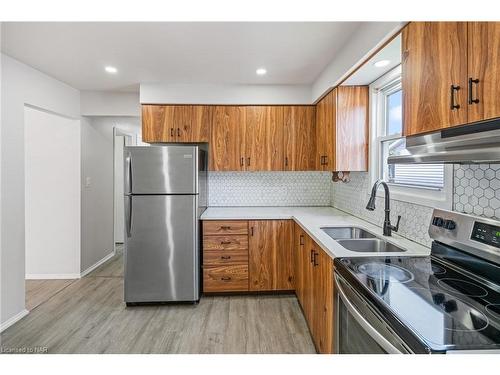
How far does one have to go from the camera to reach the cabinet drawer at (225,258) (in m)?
2.97

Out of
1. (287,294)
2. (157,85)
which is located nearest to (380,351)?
(287,294)

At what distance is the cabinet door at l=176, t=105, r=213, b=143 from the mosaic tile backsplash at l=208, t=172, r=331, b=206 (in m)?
0.58

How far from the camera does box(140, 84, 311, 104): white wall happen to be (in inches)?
125

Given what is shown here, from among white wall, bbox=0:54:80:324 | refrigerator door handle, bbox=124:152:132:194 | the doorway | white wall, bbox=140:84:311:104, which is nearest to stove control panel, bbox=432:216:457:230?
white wall, bbox=140:84:311:104

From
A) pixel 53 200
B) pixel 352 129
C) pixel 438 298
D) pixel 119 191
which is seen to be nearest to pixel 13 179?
pixel 53 200

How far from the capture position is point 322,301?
184cm

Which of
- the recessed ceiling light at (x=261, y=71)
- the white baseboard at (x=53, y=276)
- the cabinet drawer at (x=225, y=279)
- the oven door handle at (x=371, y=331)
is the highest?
the recessed ceiling light at (x=261, y=71)

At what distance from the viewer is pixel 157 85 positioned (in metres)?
3.18

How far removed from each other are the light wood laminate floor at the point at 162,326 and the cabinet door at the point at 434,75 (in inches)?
70.1

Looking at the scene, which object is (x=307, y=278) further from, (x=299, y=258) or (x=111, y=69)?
(x=111, y=69)

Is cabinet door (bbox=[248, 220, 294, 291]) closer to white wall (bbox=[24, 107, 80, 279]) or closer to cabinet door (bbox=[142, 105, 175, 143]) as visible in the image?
cabinet door (bbox=[142, 105, 175, 143])

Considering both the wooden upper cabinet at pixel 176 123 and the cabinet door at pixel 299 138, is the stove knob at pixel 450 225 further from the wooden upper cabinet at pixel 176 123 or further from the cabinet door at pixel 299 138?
the wooden upper cabinet at pixel 176 123

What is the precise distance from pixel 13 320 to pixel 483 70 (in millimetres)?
3704

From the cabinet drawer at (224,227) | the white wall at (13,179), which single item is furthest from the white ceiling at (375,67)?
the white wall at (13,179)
